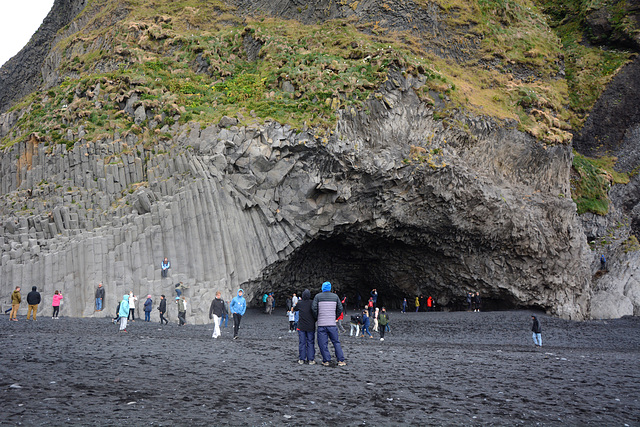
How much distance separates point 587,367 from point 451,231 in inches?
835

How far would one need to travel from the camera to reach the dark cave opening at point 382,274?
35656 mm

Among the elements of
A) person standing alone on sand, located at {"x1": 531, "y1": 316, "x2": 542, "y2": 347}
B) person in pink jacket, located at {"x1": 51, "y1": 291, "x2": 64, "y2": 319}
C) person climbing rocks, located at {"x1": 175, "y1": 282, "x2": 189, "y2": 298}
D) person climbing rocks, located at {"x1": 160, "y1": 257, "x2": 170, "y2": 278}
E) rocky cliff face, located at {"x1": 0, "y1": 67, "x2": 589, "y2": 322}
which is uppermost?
rocky cliff face, located at {"x1": 0, "y1": 67, "x2": 589, "y2": 322}

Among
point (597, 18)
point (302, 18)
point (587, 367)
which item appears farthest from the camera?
point (597, 18)

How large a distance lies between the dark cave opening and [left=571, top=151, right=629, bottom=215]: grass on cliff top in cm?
939

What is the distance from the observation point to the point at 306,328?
11.7 metres

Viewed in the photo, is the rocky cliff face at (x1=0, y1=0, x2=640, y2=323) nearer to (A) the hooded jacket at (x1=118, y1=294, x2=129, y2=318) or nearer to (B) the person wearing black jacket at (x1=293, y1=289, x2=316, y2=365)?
(A) the hooded jacket at (x1=118, y1=294, x2=129, y2=318)

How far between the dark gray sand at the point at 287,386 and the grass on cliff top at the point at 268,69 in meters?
18.1

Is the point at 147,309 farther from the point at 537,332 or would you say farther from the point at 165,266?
the point at 537,332

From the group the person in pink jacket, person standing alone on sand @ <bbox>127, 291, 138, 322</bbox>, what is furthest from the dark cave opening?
the person in pink jacket

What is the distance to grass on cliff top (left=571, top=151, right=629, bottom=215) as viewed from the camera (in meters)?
38.8

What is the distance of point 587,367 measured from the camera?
1260 cm

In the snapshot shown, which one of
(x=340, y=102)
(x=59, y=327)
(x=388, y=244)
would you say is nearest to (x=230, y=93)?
(x=340, y=102)

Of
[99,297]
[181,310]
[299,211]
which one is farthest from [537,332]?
[99,297]

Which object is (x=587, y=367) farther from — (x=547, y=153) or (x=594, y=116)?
(x=594, y=116)
